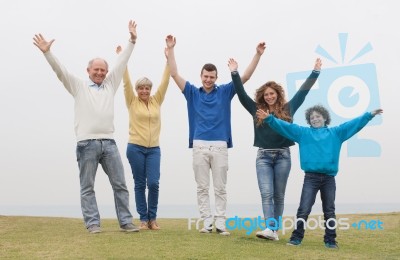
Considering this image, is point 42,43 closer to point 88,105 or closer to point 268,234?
point 88,105

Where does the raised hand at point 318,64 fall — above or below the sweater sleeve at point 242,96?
above

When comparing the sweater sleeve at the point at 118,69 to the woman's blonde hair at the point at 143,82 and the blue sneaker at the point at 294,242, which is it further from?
the blue sneaker at the point at 294,242

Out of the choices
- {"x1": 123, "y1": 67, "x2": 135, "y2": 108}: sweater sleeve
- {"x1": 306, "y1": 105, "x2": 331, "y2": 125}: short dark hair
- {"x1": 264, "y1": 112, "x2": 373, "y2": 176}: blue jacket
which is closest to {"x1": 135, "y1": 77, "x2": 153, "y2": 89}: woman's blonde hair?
{"x1": 123, "y1": 67, "x2": 135, "y2": 108}: sweater sleeve

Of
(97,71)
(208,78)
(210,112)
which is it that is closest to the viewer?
(97,71)

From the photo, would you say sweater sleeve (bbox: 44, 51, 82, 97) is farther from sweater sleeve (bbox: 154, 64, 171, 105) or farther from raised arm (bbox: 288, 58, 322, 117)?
raised arm (bbox: 288, 58, 322, 117)

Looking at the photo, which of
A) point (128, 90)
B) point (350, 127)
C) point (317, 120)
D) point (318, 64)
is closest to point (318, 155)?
point (317, 120)

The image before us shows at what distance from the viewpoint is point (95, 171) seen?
6.55 m

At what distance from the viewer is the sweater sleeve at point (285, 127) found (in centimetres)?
632

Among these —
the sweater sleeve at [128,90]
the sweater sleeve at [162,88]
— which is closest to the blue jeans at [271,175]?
the sweater sleeve at [162,88]

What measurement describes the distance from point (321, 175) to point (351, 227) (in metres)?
3.11

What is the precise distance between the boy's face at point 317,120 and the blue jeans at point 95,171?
8.56ft

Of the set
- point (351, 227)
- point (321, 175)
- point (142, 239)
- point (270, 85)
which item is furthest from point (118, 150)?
point (351, 227)

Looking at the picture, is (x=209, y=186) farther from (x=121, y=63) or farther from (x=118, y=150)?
(x=121, y=63)

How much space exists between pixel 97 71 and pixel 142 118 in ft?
3.02
